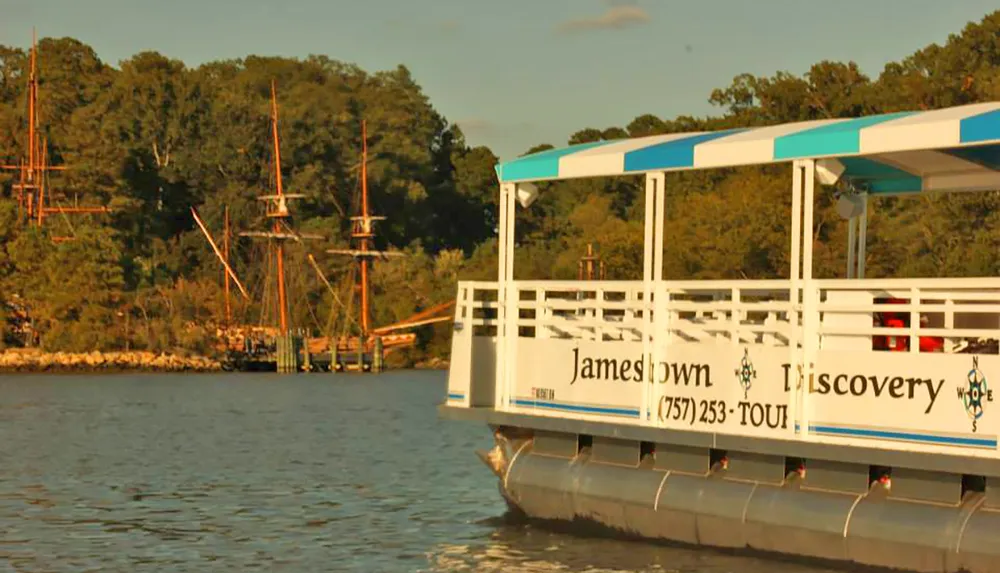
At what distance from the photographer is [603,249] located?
87500 mm

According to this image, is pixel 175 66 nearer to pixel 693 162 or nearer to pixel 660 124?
pixel 660 124

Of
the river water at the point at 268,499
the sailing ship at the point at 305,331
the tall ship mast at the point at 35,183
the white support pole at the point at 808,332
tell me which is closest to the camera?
the white support pole at the point at 808,332

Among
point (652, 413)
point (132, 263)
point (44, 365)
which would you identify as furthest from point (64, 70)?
point (652, 413)

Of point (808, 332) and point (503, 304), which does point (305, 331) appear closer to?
point (503, 304)

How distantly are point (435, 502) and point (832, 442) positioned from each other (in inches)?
423

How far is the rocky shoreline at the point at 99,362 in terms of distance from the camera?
87.5 meters

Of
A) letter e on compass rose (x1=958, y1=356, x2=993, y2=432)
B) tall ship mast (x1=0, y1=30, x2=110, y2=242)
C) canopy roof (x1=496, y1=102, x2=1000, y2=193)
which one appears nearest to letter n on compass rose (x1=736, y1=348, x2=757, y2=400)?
canopy roof (x1=496, y1=102, x2=1000, y2=193)

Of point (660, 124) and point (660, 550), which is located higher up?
point (660, 124)

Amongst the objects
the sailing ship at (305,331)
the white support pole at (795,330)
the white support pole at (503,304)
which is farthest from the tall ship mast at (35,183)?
the white support pole at (795,330)

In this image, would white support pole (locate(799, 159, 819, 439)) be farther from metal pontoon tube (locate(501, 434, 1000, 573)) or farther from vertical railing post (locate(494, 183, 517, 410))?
vertical railing post (locate(494, 183, 517, 410))

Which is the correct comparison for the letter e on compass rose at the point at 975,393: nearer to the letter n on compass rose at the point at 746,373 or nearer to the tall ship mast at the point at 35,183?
the letter n on compass rose at the point at 746,373

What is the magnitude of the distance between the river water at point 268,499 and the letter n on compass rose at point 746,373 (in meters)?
1.58

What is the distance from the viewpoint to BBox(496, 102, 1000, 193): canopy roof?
590 inches

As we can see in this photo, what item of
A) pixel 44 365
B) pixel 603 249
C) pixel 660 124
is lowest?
pixel 44 365
